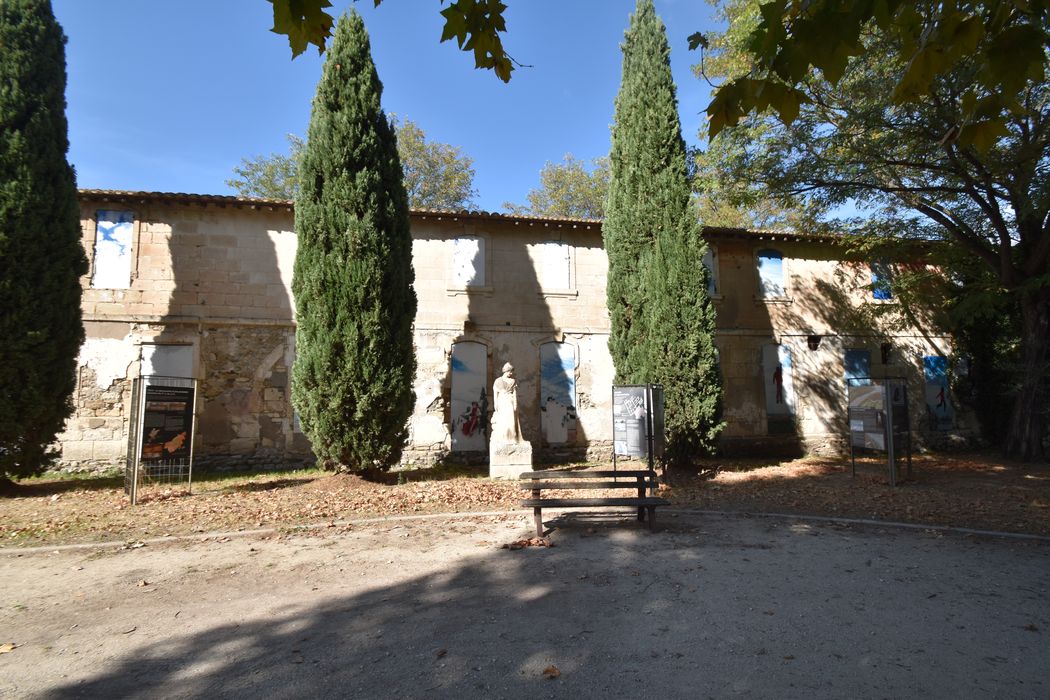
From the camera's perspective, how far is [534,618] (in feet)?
12.6

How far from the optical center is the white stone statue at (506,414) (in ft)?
36.7

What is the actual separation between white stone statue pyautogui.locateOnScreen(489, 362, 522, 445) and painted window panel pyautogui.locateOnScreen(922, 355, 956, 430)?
1252cm

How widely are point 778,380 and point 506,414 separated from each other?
816cm

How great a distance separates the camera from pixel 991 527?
6652 millimetres

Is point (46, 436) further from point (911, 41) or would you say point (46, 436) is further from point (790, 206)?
point (790, 206)

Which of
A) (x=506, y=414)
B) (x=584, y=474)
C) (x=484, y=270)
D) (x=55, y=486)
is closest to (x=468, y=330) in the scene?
(x=484, y=270)

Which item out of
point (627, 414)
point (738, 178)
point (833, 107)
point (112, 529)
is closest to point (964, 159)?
point (833, 107)

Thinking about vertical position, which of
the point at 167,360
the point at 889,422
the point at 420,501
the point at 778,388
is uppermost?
the point at 167,360

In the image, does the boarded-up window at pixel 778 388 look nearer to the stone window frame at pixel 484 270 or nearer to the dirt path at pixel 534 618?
the stone window frame at pixel 484 270

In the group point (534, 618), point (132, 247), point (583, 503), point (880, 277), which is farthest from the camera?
point (880, 277)

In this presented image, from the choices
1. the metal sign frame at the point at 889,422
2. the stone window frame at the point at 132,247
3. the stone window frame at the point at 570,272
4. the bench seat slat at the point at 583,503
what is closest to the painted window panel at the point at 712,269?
the stone window frame at the point at 570,272

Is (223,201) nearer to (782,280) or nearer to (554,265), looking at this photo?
(554,265)

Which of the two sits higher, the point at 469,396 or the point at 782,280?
the point at 782,280

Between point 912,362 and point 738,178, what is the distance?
27.5 feet
